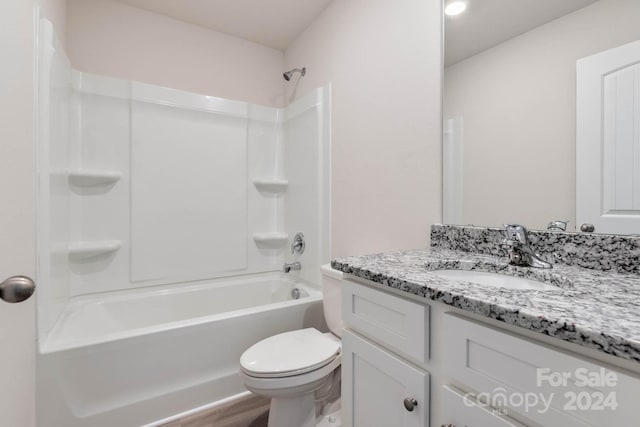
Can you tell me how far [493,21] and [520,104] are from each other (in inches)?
14.7

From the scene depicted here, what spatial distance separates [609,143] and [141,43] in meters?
2.70

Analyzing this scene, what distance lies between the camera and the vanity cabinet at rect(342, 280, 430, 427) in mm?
693

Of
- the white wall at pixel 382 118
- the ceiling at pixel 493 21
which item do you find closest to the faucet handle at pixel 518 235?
the white wall at pixel 382 118

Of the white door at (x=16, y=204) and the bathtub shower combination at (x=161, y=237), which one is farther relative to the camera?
the bathtub shower combination at (x=161, y=237)

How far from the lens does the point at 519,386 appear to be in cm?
51

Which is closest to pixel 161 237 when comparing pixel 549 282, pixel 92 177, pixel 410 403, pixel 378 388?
pixel 92 177

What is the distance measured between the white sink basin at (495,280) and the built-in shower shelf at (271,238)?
1.77 metres

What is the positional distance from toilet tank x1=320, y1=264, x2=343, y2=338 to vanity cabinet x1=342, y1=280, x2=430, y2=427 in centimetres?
61

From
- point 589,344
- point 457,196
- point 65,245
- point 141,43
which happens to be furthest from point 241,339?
point 141,43

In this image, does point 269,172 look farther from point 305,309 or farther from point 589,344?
point 589,344

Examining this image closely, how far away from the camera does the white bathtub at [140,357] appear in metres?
1.32

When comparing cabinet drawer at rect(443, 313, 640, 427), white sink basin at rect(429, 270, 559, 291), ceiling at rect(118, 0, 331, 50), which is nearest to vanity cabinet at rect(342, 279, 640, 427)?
cabinet drawer at rect(443, 313, 640, 427)

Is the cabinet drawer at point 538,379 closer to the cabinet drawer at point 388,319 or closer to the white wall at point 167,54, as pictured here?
the cabinet drawer at point 388,319

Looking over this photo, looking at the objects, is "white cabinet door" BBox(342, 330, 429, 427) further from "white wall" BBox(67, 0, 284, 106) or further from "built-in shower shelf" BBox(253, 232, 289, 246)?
"white wall" BBox(67, 0, 284, 106)
